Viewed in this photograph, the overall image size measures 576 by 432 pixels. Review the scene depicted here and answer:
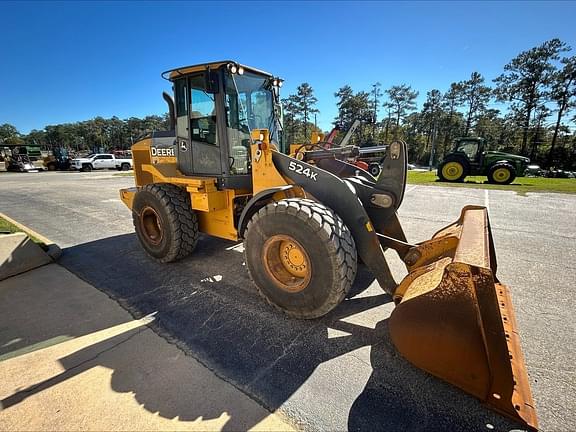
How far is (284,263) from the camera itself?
296 cm

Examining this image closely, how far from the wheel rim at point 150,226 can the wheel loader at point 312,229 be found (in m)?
0.02

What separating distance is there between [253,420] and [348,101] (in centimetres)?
6749

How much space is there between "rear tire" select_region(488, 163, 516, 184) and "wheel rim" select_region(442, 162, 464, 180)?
1445 millimetres

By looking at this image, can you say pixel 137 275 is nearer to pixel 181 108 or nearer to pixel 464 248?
pixel 181 108

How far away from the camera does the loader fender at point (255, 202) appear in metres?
3.04

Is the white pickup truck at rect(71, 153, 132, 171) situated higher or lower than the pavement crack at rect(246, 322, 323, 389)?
higher

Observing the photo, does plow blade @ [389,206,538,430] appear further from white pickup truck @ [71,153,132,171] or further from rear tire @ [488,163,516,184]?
white pickup truck @ [71,153,132,171]

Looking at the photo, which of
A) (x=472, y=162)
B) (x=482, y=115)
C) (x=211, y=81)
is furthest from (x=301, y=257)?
(x=482, y=115)

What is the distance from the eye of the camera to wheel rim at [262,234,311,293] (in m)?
2.79

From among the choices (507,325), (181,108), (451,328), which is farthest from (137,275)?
(507,325)

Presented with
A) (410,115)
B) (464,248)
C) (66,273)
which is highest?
(410,115)

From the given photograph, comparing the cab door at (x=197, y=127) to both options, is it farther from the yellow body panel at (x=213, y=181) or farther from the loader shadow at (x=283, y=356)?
the loader shadow at (x=283, y=356)

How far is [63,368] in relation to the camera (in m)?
2.29

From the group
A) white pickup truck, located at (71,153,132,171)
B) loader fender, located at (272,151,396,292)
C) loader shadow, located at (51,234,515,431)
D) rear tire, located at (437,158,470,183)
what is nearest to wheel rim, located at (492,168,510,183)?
rear tire, located at (437,158,470,183)
